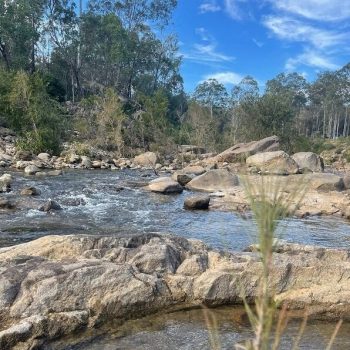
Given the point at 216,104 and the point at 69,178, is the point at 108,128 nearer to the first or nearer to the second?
the point at 69,178

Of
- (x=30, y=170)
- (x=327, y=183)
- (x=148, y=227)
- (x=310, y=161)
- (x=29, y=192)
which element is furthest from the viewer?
(x=310, y=161)

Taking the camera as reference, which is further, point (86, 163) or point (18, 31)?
point (18, 31)

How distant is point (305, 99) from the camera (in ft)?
266

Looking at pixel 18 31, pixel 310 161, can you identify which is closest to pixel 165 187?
pixel 310 161

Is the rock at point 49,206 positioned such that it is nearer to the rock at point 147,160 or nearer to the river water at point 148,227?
the river water at point 148,227

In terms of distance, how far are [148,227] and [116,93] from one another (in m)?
29.2

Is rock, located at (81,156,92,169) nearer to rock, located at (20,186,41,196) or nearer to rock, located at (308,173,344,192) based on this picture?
rock, located at (20,186,41,196)

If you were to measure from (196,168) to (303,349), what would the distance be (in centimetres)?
2135

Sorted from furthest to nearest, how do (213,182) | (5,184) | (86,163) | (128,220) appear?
(86,163)
(213,182)
(5,184)
(128,220)

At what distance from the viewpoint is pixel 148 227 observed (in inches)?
458

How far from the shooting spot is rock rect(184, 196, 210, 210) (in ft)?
48.1

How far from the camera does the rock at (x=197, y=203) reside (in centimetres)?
1466

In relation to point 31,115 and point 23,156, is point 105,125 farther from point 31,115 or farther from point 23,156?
point 23,156

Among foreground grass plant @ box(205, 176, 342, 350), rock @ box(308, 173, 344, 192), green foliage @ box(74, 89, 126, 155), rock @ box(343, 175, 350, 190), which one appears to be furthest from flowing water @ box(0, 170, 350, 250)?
green foliage @ box(74, 89, 126, 155)
